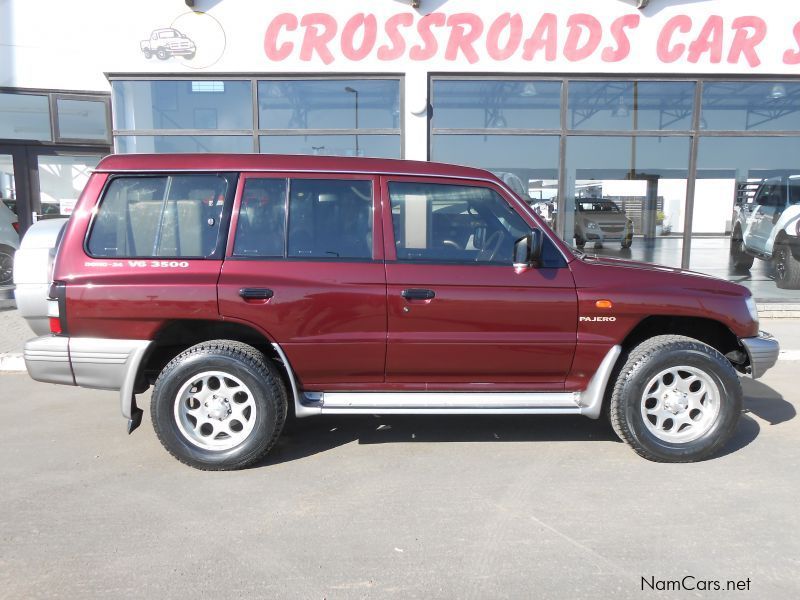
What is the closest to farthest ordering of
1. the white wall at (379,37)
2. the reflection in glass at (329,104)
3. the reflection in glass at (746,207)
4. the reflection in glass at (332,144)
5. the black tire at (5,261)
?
the white wall at (379,37)
the reflection in glass at (329,104)
the reflection in glass at (332,144)
the black tire at (5,261)
the reflection in glass at (746,207)

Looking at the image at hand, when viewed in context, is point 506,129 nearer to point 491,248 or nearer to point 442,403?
point 491,248

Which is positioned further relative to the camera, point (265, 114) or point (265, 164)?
point (265, 114)

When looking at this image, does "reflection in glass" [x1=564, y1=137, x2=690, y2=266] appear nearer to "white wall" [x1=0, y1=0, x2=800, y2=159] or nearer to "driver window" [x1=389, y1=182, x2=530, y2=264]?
"white wall" [x1=0, y1=0, x2=800, y2=159]

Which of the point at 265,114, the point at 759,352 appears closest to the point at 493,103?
the point at 265,114

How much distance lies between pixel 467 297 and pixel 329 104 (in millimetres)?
6158

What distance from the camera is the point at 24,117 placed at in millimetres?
8828

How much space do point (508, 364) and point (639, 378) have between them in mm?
800

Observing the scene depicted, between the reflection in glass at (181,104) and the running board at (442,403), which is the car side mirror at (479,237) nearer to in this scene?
the running board at (442,403)

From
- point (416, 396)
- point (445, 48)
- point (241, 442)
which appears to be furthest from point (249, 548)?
point (445, 48)

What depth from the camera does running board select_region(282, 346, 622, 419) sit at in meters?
3.66

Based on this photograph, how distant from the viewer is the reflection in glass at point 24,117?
877cm

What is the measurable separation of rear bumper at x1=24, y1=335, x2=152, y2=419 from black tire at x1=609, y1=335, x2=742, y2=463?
2974 mm

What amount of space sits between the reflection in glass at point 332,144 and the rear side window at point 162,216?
535 centimetres

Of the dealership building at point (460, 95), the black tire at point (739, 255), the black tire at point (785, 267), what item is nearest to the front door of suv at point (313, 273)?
the dealership building at point (460, 95)
